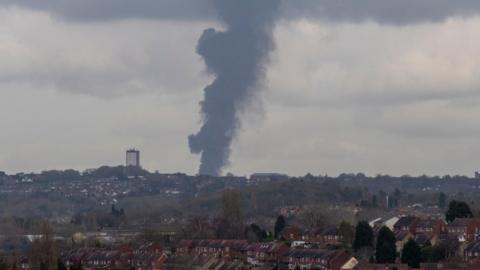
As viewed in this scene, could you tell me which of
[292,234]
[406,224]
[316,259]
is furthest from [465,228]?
[292,234]

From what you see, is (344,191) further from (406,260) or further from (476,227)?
(406,260)

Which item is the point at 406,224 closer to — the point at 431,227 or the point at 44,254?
the point at 431,227

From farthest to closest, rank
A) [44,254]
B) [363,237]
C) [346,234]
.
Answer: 1. [346,234]
2. [363,237]
3. [44,254]

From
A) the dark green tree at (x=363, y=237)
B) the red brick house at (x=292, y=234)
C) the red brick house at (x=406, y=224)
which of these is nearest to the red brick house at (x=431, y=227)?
the red brick house at (x=406, y=224)

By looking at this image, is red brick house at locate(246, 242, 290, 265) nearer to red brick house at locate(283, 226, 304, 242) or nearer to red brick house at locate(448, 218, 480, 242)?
red brick house at locate(283, 226, 304, 242)

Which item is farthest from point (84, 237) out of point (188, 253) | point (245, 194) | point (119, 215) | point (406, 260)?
point (245, 194)

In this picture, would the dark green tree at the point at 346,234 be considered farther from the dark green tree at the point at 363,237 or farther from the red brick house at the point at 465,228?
the red brick house at the point at 465,228
